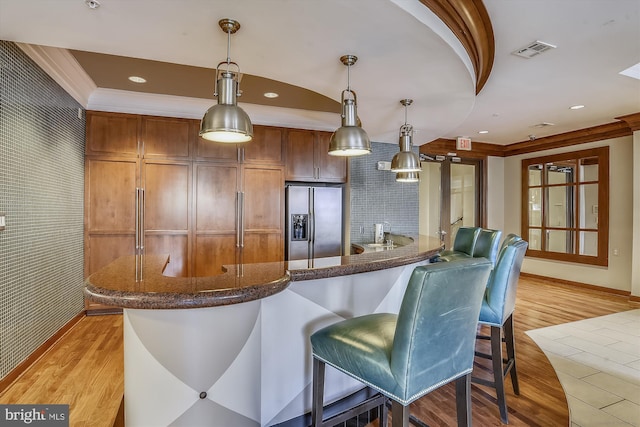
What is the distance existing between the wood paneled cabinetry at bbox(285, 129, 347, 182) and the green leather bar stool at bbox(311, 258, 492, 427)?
3310 mm

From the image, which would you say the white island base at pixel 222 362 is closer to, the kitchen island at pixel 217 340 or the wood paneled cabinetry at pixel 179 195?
the kitchen island at pixel 217 340

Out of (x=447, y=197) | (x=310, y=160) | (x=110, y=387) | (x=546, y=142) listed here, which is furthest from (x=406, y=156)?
(x=546, y=142)

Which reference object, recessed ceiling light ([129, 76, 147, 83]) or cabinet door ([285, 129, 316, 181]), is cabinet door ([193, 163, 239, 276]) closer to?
Answer: cabinet door ([285, 129, 316, 181])

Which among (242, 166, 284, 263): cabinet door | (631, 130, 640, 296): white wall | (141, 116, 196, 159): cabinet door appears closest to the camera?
(141, 116, 196, 159): cabinet door

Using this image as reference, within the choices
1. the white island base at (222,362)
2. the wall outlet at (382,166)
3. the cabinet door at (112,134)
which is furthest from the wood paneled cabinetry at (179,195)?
the white island base at (222,362)

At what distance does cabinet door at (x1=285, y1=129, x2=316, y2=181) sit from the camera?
4680 mm

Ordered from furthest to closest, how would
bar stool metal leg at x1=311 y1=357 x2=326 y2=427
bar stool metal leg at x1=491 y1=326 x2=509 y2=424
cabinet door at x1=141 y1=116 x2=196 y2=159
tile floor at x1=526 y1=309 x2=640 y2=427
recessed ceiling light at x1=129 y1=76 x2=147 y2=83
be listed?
cabinet door at x1=141 y1=116 x2=196 y2=159
recessed ceiling light at x1=129 y1=76 x2=147 y2=83
tile floor at x1=526 y1=309 x2=640 y2=427
bar stool metal leg at x1=491 y1=326 x2=509 y2=424
bar stool metal leg at x1=311 y1=357 x2=326 y2=427

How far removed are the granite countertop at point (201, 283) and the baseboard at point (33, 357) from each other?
1.47 m

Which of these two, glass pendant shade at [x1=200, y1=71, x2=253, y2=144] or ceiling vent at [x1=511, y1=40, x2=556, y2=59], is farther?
ceiling vent at [x1=511, y1=40, x2=556, y2=59]

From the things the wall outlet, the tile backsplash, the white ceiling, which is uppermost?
the white ceiling

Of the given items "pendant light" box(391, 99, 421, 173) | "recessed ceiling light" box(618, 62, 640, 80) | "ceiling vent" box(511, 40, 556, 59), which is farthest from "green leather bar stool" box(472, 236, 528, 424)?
"recessed ceiling light" box(618, 62, 640, 80)

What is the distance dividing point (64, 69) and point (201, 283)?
3022 millimetres

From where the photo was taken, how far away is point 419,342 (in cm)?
130

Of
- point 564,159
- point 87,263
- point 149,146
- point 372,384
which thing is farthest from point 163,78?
point 564,159
